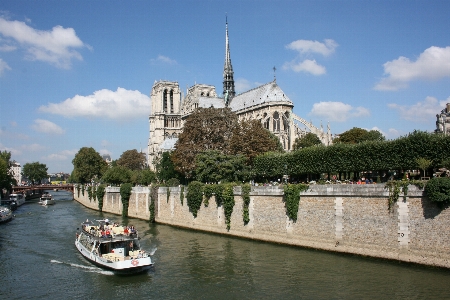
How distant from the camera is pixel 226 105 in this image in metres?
80.1

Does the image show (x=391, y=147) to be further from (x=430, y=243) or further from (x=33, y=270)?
(x=33, y=270)

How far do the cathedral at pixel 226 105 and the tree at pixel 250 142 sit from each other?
13.9 m

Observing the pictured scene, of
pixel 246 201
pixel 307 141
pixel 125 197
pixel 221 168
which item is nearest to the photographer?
pixel 246 201

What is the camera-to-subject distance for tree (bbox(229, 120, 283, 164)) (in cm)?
4797

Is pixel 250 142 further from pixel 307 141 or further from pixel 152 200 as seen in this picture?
pixel 307 141

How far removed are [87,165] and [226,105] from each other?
4043 centimetres

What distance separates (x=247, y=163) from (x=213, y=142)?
18.5 feet

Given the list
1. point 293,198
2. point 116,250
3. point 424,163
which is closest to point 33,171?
point 116,250

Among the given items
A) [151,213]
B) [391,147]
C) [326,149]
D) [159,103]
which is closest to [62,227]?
[151,213]

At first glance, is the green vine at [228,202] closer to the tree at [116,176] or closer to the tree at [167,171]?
the tree at [167,171]

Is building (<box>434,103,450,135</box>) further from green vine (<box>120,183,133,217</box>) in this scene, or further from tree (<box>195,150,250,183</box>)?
green vine (<box>120,183,133,217</box>)

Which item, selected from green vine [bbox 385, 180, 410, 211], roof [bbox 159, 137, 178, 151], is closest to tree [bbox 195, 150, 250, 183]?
green vine [bbox 385, 180, 410, 211]

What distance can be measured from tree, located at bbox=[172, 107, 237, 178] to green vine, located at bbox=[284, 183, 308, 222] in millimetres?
20944

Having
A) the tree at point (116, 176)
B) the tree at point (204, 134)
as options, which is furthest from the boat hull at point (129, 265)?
the tree at point (116, 176)
